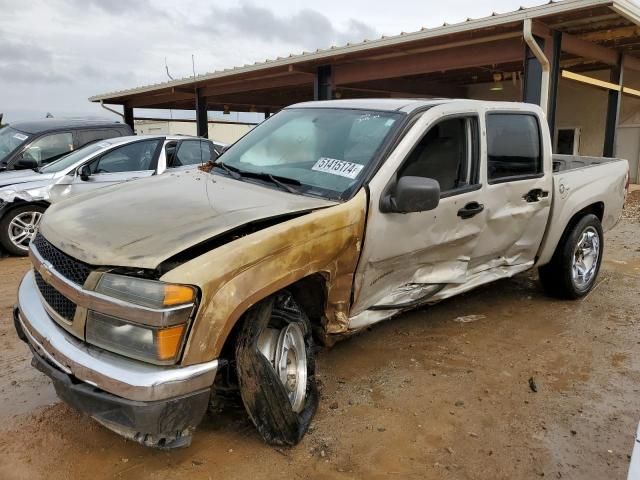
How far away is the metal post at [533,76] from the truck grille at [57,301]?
8.10 meters

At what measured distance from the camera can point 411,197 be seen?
3045 mm

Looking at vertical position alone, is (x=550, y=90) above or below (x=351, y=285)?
above

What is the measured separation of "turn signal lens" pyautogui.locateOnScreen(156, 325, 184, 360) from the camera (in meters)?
2.22

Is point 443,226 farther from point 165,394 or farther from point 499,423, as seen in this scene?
point 165,394

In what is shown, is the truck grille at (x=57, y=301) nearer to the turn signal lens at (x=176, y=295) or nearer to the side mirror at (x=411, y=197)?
the turn signal lens at (x=176, y=295)

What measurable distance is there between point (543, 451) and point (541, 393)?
0.67 meters

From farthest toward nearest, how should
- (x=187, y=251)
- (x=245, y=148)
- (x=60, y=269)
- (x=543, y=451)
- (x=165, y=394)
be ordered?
(x=245, y=148) → (x=543, y=451) → (x=60, y=269) → (x=187, y=251) → (x=165, y=394)

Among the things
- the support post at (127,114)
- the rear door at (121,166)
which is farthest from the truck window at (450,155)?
the support post at (127,114)

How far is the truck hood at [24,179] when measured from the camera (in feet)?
22.8

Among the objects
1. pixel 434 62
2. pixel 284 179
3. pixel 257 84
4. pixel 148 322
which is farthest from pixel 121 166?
pixel 257 84

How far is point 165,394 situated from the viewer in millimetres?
2217

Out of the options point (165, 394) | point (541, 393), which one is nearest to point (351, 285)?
point (165, 394)

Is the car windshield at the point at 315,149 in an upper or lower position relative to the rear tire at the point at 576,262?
upper

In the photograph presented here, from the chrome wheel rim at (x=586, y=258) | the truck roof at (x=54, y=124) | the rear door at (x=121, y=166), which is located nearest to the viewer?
the chrome wheel rim at (x=586, y=258)
